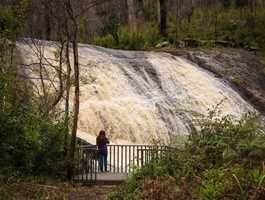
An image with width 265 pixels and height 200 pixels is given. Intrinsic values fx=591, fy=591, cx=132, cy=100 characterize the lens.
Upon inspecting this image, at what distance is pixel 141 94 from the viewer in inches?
960

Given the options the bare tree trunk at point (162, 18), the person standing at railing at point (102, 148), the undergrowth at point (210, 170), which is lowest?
the person standing at railing at point (102, 148)

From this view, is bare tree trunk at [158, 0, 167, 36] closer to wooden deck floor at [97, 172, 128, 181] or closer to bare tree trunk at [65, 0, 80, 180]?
wooden deck floor at [97, 172, 128, 181]

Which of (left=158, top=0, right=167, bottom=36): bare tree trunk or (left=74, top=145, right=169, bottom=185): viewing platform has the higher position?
(left=158, top=0, right=167, bottom=36): bare tree trunk

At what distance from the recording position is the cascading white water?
850 inches

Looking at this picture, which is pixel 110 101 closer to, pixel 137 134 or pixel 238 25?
pixel 137 134

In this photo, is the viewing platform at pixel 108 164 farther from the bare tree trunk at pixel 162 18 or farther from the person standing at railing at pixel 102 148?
the bare tree trunk at pixel 162 18

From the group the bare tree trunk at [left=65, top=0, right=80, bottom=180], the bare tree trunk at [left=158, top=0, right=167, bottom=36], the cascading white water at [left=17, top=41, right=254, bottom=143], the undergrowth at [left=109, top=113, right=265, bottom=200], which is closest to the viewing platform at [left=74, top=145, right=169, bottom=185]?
the bare tree trunk at [left=65, top=0, right=80, bottom=180]

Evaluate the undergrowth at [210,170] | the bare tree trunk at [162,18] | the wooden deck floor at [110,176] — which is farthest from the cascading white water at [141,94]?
the bare tree trunk at [162,18]

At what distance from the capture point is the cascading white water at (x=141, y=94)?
21594mm

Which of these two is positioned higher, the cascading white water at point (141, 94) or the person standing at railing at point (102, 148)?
the cascading white water at point (141, 94)

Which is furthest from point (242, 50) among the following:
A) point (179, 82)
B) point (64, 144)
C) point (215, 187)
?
point (215, 187)

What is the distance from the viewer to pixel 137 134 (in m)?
21.8

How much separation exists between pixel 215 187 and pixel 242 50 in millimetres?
27414

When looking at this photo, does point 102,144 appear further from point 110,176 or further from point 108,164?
point 108,164
